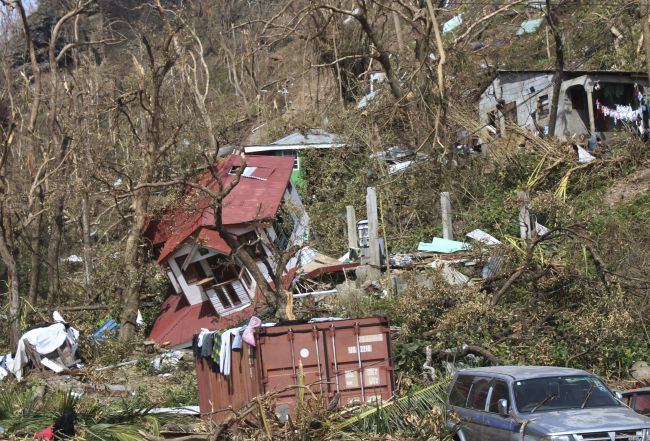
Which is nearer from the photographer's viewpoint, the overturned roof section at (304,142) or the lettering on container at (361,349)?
the lettering on container at (361,349)

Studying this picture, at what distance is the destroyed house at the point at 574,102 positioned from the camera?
25.1 meters

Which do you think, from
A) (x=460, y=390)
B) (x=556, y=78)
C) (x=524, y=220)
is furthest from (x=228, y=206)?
(x=460, y=390)

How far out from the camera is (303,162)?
1179 inches

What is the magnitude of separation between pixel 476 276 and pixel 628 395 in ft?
27.9

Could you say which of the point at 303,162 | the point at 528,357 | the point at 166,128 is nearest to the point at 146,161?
the point at 303,162

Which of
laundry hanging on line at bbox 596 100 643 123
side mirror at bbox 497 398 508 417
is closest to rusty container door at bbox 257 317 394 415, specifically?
side mirror at bbox 497 398 508 417

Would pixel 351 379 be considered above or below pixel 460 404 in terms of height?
below

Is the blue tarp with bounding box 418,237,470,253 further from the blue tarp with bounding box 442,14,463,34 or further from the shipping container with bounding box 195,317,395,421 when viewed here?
the blue tarp with bounding box 442,14,463,34

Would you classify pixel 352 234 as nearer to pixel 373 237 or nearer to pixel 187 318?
pixel 373 237

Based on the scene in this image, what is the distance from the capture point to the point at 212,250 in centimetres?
2369

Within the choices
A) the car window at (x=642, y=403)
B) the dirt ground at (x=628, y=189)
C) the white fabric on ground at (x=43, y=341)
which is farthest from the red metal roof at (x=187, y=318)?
the car window at (x=642, y=403)

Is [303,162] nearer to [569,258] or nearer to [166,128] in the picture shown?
[166,128]

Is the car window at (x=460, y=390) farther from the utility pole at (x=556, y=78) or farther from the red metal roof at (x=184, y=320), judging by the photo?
the utility pole at (x=556, y=78)

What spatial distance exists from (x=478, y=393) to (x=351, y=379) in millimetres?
3314
